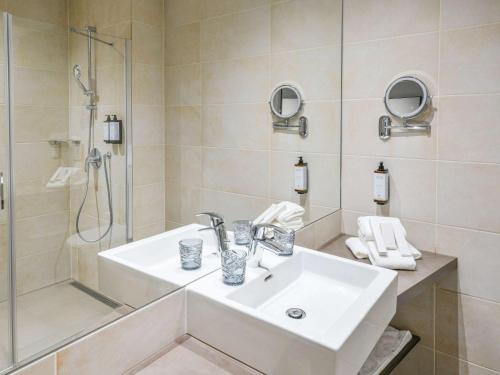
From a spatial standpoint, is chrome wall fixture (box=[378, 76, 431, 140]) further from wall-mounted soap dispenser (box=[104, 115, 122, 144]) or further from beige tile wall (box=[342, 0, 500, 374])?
wall-mounted soap dispenser (box=[104, 115, 122, 144])

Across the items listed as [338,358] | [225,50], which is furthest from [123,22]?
[338,358]

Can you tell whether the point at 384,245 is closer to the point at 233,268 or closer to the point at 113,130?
the point at 233,268

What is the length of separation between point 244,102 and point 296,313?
0.82 metres

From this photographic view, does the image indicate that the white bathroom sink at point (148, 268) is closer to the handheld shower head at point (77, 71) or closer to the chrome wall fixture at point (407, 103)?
the handheld shower head at point (77, 71)

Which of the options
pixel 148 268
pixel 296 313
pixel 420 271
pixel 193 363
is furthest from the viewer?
pixel 420 271

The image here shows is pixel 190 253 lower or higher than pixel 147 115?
lower

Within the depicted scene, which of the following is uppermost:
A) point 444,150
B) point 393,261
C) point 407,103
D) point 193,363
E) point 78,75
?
point 407,103

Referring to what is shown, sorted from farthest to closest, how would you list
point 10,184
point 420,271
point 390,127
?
point 390,127
point 420,271
point 10,184

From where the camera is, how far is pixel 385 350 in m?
1.55

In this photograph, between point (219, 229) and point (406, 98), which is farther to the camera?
point (406, 98)

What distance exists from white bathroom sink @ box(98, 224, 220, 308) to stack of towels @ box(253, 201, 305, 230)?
14.9 inches

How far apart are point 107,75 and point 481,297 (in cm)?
173

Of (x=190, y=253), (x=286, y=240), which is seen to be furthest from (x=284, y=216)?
(x=190, y=253)

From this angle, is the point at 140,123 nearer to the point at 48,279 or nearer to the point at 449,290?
the point at 48,279
